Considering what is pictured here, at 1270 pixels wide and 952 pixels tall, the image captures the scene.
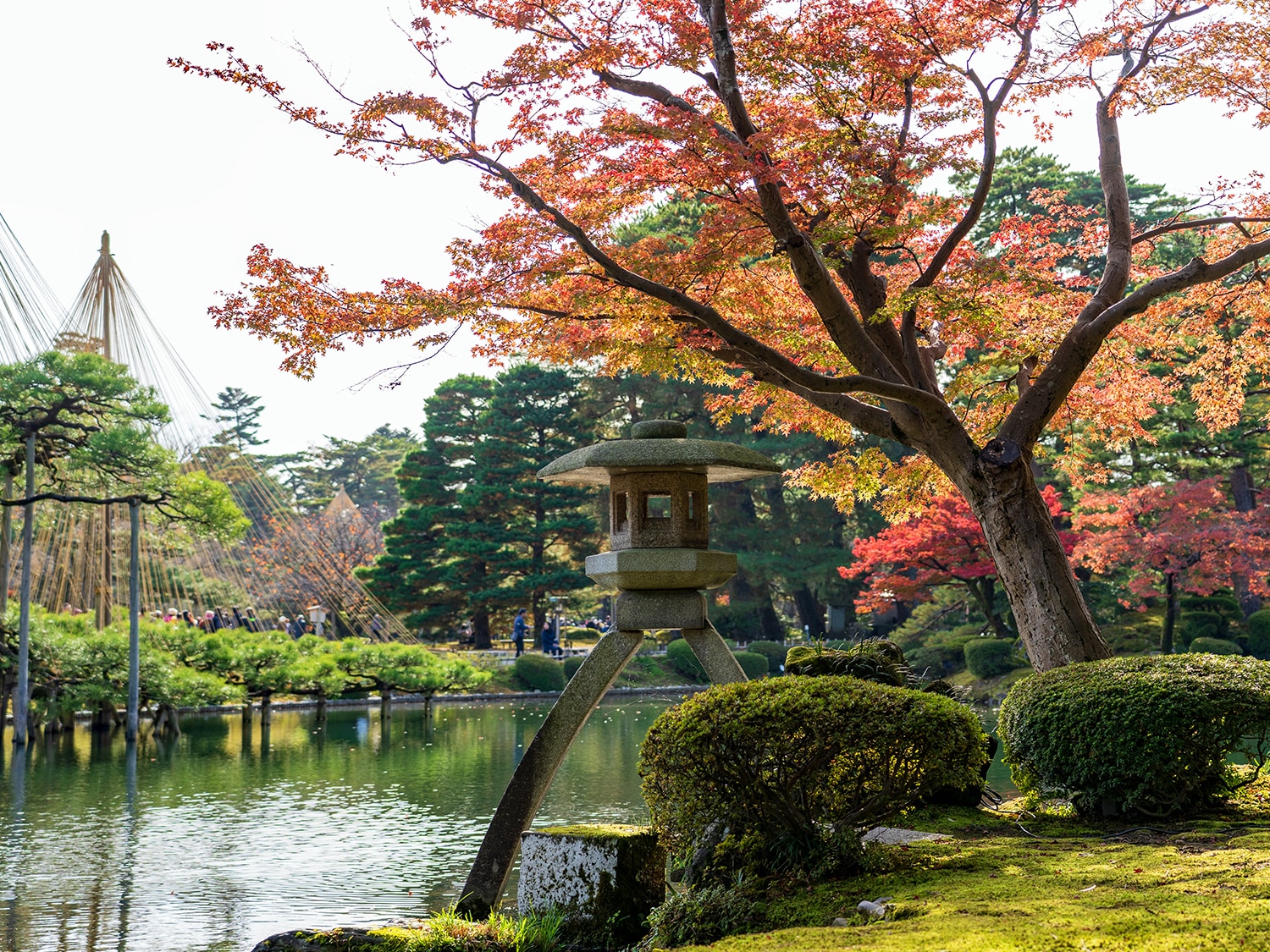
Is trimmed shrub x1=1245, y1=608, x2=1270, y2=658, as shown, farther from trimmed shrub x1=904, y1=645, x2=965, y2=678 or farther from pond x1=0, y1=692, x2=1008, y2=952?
pond x1=0, y1=692, x2=1008, y2=952

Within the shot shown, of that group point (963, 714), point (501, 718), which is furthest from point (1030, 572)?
point (501, 718)

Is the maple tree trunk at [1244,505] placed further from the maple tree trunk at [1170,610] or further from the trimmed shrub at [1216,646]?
the maple tree trunk at [1170,610]

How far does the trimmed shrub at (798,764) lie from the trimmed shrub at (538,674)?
19453 millimetres

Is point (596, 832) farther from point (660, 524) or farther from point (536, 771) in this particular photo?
point (660, 524)

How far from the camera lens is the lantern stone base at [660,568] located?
634 centimetres

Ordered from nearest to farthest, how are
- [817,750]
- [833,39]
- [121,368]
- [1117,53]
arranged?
[817,750] < [833,39] < [1117,53] < [121,368]

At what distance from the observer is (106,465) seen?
54.5ft

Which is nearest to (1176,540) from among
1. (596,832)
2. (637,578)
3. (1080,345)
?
(1080,345)

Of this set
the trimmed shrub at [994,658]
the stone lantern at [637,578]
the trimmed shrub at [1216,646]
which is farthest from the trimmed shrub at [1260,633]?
the stone lantern at [637,578]

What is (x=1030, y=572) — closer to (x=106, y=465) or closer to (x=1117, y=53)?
(x=1117, y=53)

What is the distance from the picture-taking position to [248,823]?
9.27m

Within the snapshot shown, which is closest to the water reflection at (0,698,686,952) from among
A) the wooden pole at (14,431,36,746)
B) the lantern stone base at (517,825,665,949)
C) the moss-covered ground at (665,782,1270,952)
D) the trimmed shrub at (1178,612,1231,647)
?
the wooden pole at (14,431,36,746)

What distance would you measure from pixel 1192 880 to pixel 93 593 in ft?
63.7

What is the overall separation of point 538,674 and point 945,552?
9051 mm
